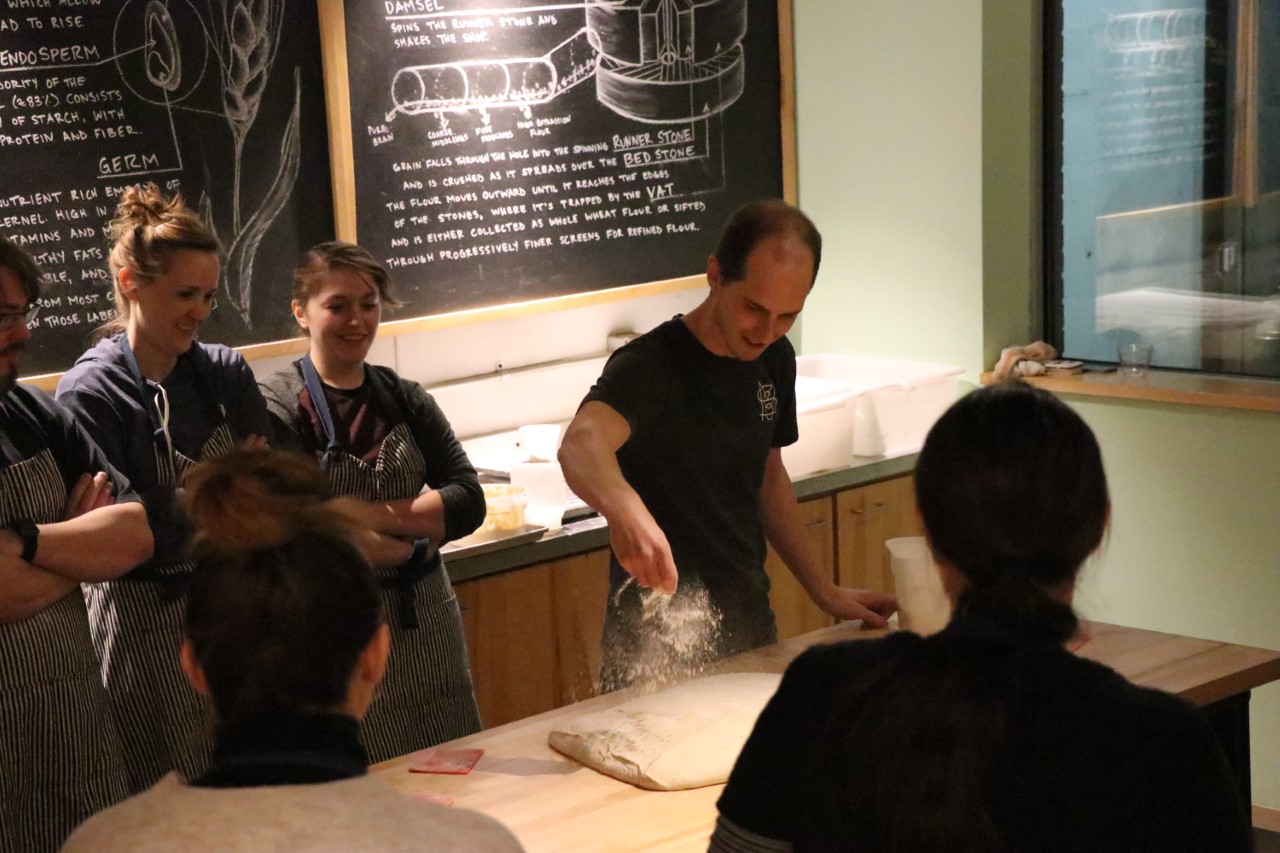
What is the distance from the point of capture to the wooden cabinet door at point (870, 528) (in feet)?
13.2

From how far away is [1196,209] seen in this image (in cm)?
407

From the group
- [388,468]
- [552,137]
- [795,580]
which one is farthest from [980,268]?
[388,468]

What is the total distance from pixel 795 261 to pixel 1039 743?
1455 mm

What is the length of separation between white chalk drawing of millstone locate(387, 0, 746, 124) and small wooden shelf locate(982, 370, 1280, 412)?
3.86ft

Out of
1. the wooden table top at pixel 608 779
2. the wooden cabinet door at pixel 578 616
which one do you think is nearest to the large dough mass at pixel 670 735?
the wooden table top at pixel 608 779

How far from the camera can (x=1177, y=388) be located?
3.90m

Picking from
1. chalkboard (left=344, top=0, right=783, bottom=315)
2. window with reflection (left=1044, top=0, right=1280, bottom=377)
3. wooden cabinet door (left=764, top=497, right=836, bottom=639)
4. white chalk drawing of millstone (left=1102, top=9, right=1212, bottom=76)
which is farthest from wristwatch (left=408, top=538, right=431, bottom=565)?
white chalk drawing of millstone (left=1102, top=9, right=1212, bottom=76)

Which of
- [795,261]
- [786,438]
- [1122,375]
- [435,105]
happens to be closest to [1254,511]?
[1122,375]

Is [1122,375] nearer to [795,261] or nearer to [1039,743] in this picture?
Result: [795,261]

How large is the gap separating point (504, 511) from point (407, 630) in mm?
482

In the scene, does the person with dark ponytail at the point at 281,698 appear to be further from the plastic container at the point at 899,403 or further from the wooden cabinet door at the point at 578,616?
the plastic container at the point at 899,403

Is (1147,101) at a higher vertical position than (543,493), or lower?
higher

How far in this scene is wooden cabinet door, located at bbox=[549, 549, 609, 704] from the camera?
11.3 ft

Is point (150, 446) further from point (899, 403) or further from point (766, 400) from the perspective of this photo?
point (899, 403)
